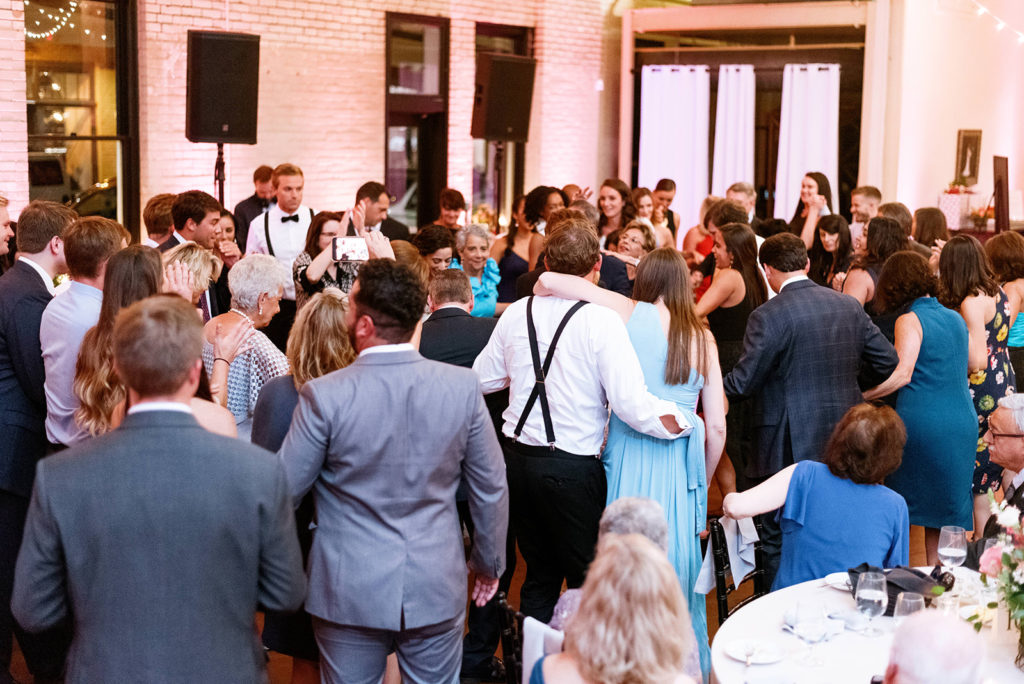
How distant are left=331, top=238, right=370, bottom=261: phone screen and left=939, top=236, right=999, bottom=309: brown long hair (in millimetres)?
2573

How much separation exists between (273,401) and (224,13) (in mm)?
6400

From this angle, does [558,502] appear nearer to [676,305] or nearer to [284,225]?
[676,305]

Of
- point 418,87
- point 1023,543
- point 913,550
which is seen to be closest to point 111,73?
point 418,87

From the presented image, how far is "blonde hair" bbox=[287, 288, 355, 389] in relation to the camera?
3.15 m

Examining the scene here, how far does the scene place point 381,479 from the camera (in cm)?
268

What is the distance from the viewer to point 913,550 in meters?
5.66

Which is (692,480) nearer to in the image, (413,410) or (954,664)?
(413,410)

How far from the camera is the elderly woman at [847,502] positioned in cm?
326

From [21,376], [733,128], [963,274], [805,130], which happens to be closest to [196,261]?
[21,376]

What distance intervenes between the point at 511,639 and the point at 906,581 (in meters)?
1.07

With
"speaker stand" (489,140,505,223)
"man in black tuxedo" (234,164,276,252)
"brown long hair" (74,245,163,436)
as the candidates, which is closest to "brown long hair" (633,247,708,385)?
"brown long hair" (74,245,163,436)

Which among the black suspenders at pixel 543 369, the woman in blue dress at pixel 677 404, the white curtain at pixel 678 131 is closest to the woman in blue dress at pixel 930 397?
the woman in blue dress at pixel 677 404

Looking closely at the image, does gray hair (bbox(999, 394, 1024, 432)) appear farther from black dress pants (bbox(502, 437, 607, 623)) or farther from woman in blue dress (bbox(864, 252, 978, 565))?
black dress pants (bbox(502, 437, 607, 623))

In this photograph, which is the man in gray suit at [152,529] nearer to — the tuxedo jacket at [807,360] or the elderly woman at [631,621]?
the elderly woman at [631,621]
